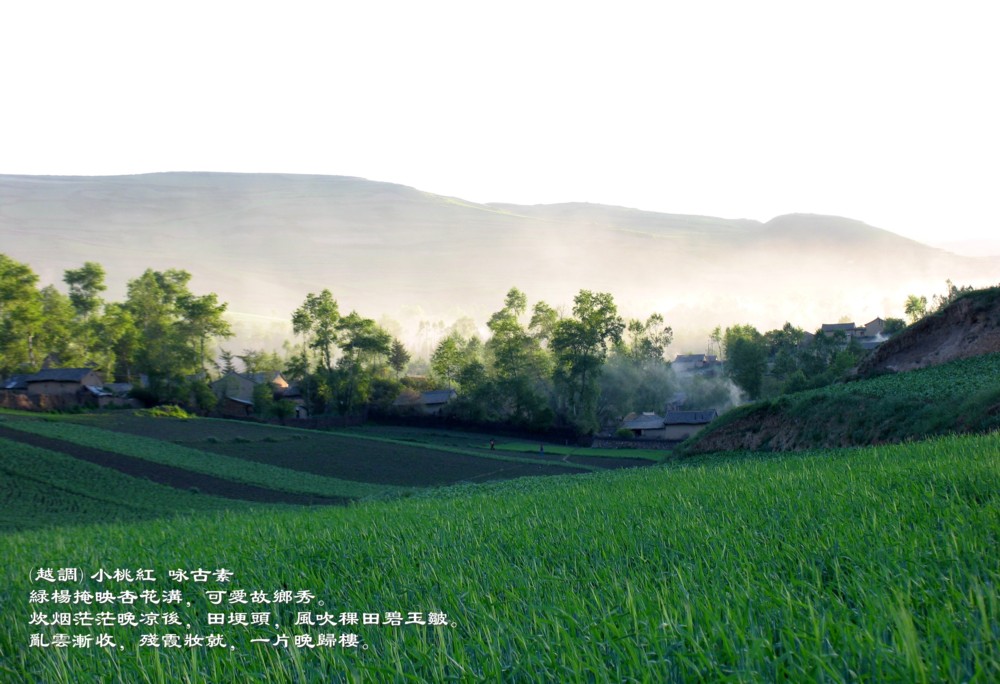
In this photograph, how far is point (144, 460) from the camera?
148 ft

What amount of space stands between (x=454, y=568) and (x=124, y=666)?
2.56 m

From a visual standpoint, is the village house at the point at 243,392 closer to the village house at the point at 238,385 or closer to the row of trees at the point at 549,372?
the village house at the point at 238,385

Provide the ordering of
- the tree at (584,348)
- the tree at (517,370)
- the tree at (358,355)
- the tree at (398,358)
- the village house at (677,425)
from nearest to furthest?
the village house at (677,425)
the tree at (517,370)
the tree at (584,348)
the tree at (358,355)
the tree at (398,358)

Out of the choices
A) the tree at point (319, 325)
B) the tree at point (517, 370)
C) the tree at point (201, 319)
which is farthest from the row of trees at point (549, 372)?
the tree at point (201, 319)

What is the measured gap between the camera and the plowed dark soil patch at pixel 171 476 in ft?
125

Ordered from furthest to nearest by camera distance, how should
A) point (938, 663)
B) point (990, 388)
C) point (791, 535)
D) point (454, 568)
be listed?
1. point (990, 388)
2. point (454, 568)
3. point (791, 535)
4. point (938, 663)

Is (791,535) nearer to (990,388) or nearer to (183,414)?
(990,388)

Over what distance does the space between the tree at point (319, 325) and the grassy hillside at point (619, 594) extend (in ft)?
280

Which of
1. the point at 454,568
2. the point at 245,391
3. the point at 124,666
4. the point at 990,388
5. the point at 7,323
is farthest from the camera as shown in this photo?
the point at 245,391

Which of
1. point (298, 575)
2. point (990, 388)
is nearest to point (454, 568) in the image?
point (298, 575)

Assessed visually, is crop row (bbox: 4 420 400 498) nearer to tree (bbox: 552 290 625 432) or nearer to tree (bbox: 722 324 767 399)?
tree (bbox: 552 290 625 432)

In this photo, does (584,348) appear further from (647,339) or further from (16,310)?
(16,310)

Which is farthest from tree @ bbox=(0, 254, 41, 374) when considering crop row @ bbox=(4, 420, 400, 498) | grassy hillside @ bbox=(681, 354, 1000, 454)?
grassy hillside @ bbox=(681, 354, 1000, 454)

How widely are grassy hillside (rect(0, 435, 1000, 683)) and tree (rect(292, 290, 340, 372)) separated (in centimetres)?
8524
